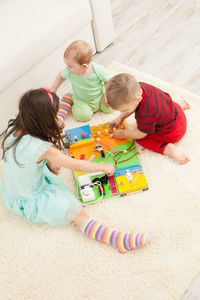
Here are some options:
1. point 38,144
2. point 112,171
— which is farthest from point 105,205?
point 38,144

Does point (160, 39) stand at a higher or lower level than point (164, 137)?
higher

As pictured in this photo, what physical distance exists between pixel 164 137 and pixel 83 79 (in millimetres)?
567

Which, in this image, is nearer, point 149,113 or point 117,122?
point 149,113

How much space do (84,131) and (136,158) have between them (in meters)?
0.36

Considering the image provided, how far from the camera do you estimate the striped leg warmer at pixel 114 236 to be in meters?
1.25

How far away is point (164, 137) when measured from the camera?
58.1 inches

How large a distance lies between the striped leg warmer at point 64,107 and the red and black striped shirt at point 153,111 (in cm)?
58

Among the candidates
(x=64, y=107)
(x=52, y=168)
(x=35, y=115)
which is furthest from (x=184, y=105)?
(x=35, y=115)

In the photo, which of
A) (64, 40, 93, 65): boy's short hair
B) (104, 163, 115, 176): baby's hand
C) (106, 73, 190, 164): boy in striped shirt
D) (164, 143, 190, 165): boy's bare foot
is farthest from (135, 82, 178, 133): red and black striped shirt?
(64, 40, 93, 65): boy's short hair

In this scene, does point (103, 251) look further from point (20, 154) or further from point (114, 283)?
point (20, 154)

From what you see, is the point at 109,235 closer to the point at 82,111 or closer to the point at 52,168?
the point at 52,168

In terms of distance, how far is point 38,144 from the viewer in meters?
1.08

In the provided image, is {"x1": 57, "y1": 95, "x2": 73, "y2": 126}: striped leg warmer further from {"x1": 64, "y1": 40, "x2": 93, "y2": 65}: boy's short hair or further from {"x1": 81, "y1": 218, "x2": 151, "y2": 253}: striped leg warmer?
{"x1": 81, "y1": 218, "x2": 151, "y2": 253}: striped leg warmer

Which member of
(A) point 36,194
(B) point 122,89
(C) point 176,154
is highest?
(B) point 122,89
